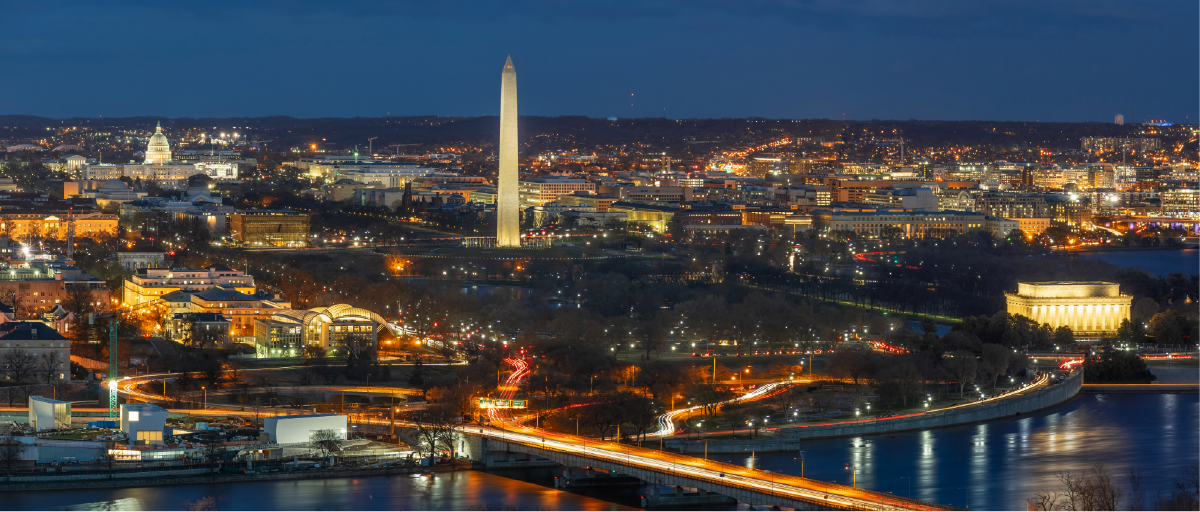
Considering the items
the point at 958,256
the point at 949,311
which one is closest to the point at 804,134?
the point at 958,256

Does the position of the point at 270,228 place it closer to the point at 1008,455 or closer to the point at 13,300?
the point at 13,300

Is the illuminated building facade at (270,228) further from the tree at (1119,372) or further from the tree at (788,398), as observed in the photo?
the tree at (1119,372)

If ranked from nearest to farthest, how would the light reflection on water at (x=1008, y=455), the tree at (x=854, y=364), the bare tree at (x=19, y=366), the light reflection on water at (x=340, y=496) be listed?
the light reflection on water at (x=340, y=496) → the light reflection on water at (x=1008, y=455) → the bare tree at (x=19, y=366) → the tree at (x=854, y=364)

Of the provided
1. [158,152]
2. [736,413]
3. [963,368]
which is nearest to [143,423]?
[736,413]

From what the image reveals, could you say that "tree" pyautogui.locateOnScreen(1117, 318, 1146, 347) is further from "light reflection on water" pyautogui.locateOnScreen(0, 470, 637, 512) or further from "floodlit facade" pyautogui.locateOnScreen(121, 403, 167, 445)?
"floodlit facade" pyautogui.locateOnScreen(121, 403, 167, 445)

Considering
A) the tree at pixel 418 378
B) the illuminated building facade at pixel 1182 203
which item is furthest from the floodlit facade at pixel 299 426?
the illuminated building facade at pixel 1182 203
